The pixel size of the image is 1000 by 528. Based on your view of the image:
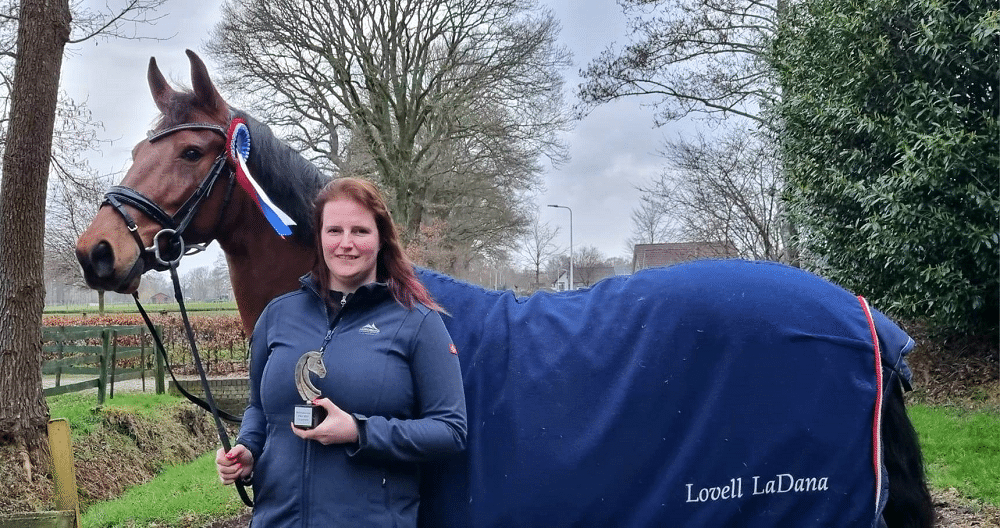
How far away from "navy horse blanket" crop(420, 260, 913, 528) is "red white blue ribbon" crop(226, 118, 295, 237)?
30.1 inches

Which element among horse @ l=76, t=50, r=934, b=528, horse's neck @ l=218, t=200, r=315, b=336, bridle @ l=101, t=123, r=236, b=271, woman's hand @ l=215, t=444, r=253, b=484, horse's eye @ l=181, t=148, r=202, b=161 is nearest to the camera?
woman's hand @ l=215, t=444, r=253, b=484

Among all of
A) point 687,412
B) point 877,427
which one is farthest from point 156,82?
point 877,427

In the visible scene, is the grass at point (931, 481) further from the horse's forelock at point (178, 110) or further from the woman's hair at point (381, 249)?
the woman's hair at point (381, 249)

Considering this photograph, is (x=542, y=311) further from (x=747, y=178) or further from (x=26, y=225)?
(x=747, y=178)

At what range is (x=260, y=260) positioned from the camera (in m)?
2.63

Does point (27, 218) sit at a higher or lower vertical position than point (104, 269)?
higher

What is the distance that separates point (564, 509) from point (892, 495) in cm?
106

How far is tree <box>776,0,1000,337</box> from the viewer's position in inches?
244

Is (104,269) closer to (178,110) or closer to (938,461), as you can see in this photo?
(178,110)

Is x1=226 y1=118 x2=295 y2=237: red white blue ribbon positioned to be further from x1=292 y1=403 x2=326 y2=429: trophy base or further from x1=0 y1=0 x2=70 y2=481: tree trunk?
x1=0 y1=0 x2=70 y2=481: tree trunk

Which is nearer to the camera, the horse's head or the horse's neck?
the horse's head

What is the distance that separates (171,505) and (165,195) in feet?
15.3

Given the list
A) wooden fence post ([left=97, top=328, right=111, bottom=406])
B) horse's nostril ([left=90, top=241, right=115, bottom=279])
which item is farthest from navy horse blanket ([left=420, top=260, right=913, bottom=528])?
wooden fence post ([left=97, top=328, right=111, bottom=406])

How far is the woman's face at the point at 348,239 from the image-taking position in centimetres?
194
